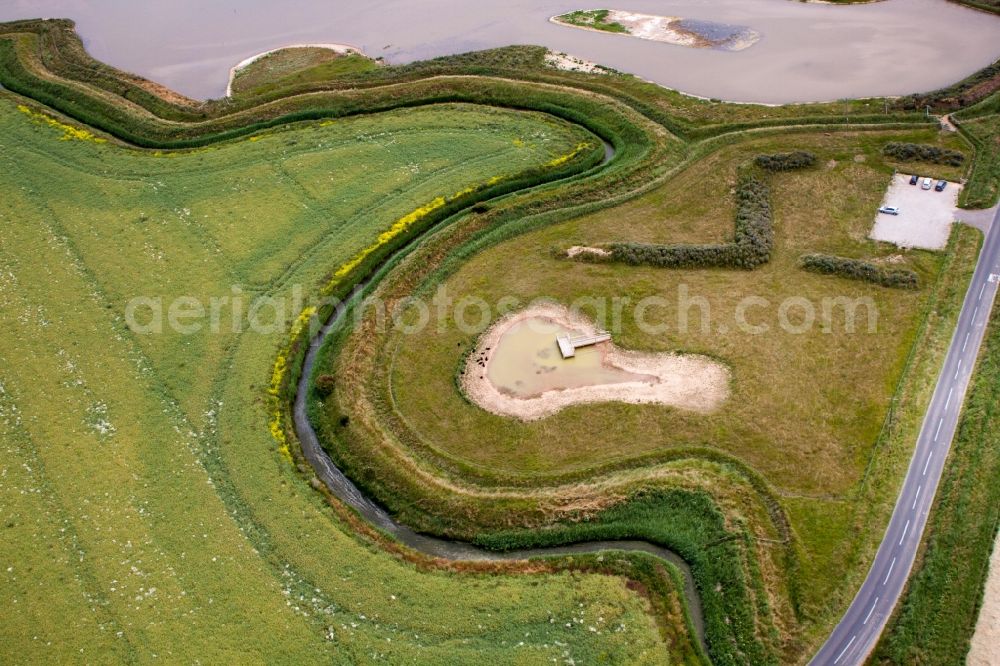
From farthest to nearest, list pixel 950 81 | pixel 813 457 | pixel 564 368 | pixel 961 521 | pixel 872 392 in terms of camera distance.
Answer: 1. pixel 950 81
2. pixel 564 368
3. pixel 872 392
4. pixel 813 457
5. pixel 961 521

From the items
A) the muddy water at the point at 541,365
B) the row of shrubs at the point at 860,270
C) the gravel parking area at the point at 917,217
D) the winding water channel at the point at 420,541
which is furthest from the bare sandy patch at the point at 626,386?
the gravel parking area at the point at 917,217

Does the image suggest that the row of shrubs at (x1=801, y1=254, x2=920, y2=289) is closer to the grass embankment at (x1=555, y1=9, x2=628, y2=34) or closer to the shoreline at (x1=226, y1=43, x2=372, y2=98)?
the grass embankment at (x1=555, y1=9, x2=628, y2=34)

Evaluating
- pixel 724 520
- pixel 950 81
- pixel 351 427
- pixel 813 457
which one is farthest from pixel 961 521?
pixel 950 81

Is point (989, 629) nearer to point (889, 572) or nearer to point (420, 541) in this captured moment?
point (889, 572)

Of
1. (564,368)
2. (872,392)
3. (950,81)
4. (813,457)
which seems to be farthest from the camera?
(950,81)

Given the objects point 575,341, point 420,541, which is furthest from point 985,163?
point 420,541

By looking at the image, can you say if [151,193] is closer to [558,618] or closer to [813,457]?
[558,618]
